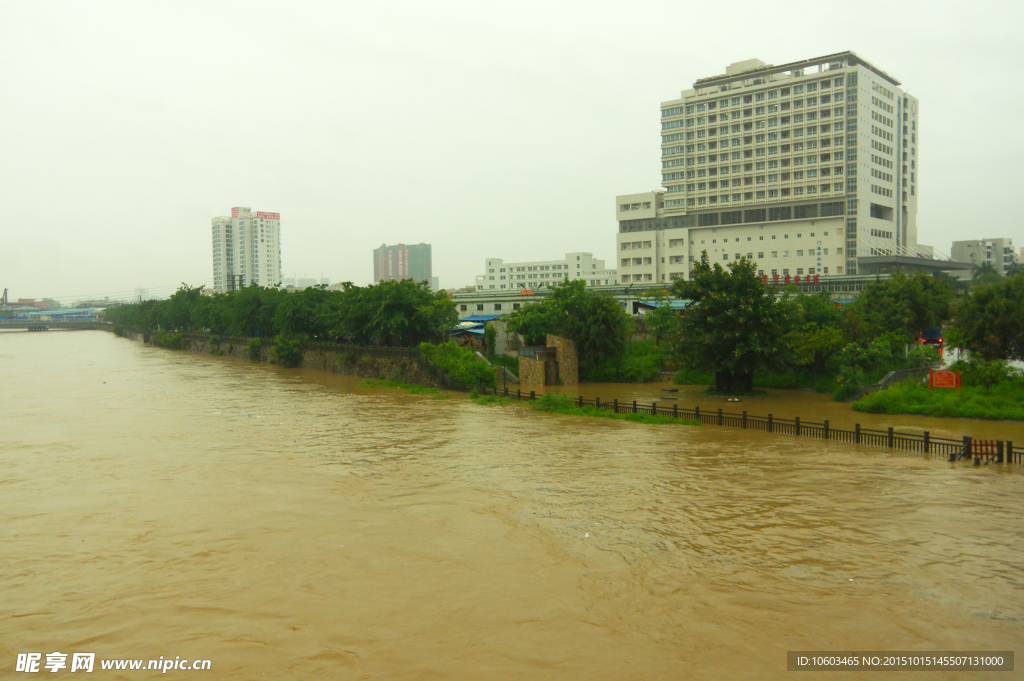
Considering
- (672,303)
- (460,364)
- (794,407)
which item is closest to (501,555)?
(794,407)

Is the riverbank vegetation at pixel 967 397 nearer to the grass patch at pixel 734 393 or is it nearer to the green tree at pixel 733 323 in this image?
the green tree at pixel 733 323

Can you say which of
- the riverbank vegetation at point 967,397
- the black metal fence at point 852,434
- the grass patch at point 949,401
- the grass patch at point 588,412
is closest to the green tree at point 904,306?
the riverbank vegetation at point 967,397

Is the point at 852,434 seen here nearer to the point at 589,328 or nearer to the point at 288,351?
the point at 589,328

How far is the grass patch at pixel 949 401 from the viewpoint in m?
26.5

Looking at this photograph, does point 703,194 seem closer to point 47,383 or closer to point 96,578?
point 47,383

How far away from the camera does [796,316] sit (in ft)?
116

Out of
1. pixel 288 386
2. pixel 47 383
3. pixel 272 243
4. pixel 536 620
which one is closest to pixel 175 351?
pixel 47 383

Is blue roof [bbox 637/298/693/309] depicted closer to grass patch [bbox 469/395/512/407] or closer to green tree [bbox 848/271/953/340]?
green tree [bbox 848/271/953/340]

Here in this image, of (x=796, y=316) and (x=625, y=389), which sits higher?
(x=796, y=316)

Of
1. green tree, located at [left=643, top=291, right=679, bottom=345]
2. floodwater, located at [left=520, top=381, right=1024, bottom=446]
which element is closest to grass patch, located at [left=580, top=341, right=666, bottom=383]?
floodwater, located at [left=520, top=381, right=1024, bottom=446]

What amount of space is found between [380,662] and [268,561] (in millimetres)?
4416

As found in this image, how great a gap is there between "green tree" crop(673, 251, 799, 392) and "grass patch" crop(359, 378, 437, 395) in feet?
46.3

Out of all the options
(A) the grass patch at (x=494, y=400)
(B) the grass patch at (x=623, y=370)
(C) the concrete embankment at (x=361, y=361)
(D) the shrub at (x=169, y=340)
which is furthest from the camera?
(D) the shrub at (x=169, y=340)

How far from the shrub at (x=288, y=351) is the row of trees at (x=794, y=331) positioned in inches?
1192
